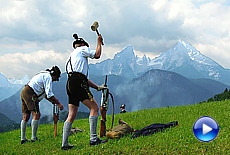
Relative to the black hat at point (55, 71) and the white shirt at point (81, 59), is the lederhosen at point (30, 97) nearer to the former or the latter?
the black hat at point (55, 71)

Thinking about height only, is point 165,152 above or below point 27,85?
below

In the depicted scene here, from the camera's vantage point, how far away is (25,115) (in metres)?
12.0

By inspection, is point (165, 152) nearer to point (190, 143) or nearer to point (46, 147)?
point (190, 143)

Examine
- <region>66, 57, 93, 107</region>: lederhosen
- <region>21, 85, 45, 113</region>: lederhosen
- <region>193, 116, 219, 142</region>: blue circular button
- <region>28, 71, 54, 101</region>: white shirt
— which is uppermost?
<region>28, 71, 54, 101</region>: white shirt

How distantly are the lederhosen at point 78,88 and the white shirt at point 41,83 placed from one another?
1.94m

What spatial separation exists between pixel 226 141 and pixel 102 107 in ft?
12.7

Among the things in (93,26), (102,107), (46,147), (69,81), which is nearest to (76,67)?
(69,81)

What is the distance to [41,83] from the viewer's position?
37.7 feet

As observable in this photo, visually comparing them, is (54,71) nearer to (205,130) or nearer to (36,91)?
(36,91)

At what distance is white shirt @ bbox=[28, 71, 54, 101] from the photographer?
10.9m

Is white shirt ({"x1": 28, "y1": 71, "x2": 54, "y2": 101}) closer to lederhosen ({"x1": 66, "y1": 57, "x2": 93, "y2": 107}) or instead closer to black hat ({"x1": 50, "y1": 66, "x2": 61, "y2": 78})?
black hat ({"x1": 50, "y1": 66, "x2": 61, "y2": 78})

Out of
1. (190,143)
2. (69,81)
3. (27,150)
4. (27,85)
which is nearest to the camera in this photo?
(190,143)

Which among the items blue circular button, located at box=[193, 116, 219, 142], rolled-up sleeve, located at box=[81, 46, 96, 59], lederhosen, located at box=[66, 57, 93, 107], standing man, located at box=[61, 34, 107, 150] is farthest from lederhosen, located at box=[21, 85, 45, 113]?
blue circular button, located at box=[193, 116, 219, 142]

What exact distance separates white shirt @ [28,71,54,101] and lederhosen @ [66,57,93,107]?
1939mm
